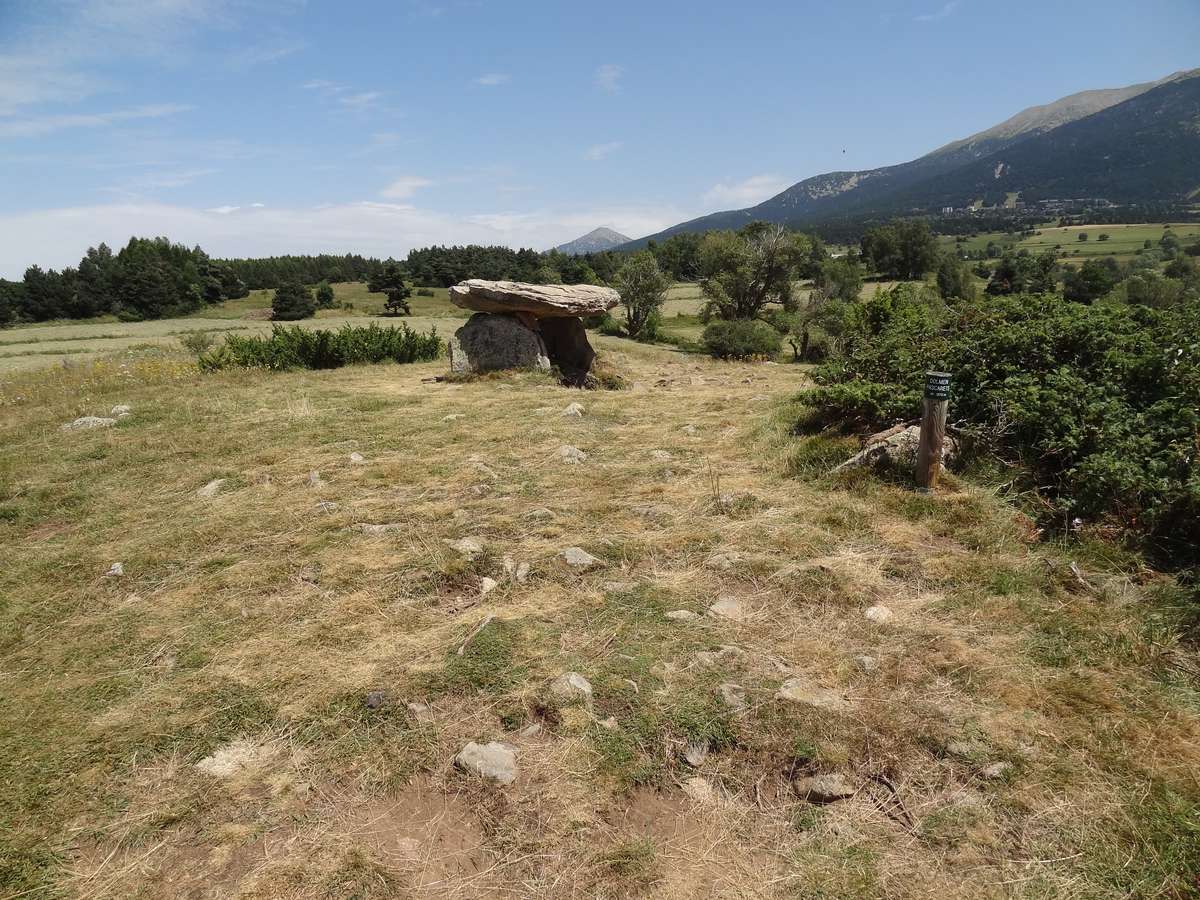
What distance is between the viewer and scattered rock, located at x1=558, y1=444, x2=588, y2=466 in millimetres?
7414

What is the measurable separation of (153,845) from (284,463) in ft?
18.3

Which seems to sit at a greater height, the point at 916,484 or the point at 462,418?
the point at 462,418

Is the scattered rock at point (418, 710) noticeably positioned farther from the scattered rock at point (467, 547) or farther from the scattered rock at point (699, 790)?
the scattered rock at point (467, 547)

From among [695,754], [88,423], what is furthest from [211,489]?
[695,754]

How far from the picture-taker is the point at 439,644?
12.6ft

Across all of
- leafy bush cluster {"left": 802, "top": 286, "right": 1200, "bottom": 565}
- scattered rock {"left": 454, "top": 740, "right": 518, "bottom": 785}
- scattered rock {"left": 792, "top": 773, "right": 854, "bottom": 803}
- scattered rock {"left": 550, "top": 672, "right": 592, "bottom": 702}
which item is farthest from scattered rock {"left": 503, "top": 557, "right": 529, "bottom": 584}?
leafy bush cluster {"left": 802, "top": 286, "right": 1200, "bottom": 565}

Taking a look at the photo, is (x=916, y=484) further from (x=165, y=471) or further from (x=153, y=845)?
(x=165, y=471)

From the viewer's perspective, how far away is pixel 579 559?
188 inches

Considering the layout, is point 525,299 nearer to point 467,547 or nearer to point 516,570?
point 467,547

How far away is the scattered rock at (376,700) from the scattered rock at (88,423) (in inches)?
367

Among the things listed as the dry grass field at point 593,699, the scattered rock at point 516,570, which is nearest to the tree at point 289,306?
the dry grass field at point 593,699

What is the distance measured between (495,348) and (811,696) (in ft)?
39.4

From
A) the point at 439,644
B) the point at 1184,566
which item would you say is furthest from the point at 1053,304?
the point at 439,644

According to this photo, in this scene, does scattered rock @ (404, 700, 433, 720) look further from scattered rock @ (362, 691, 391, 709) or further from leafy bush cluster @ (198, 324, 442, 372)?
leafy bush cluster @ (198, 324, 442, 372)
